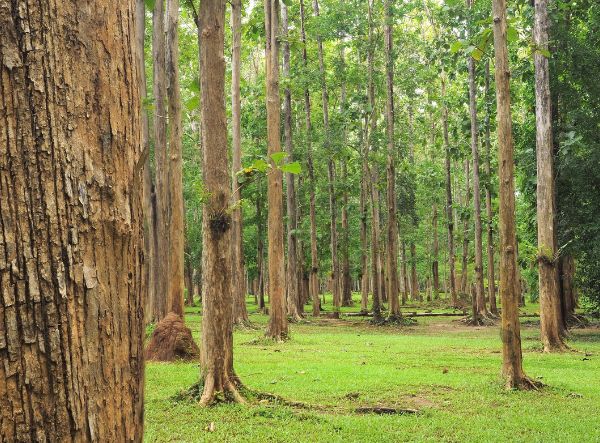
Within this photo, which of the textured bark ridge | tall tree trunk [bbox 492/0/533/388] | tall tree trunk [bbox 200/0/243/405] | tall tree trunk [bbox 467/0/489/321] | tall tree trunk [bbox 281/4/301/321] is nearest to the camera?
the textured bark ridge

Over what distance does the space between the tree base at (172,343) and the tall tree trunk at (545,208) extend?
7492mm

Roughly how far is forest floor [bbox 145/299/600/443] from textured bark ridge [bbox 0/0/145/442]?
15.3 ft

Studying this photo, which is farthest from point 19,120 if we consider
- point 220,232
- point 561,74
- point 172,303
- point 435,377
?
point 561,74

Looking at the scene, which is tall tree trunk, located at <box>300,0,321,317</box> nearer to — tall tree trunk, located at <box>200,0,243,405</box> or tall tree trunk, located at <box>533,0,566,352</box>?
tall tree trunk, located at <box>533,0,566,352</box>

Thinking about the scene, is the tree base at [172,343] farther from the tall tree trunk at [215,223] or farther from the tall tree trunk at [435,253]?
the tall tree trunk at [435,253]

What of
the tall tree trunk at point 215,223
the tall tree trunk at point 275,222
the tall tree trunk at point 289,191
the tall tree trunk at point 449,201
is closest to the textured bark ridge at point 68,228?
the tall tree trunk at point 215,223

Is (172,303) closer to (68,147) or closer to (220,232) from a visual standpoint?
(220,232)

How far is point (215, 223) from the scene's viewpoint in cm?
730

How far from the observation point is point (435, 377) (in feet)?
33.6

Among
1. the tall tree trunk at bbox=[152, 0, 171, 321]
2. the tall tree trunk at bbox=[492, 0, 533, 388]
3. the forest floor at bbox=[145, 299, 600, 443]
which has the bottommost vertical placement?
the forest floor at bbox=[145, 299, 600, 443]

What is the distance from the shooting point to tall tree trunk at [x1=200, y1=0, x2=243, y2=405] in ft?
24.1

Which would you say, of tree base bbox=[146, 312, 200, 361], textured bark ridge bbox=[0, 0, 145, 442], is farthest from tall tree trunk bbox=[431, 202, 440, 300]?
textured bark ridge bbox=[0, 0, 145, 442]

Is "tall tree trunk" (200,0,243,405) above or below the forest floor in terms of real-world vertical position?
above

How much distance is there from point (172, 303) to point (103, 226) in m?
11.2
